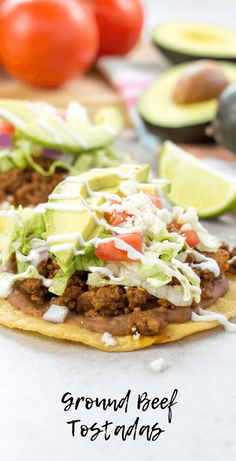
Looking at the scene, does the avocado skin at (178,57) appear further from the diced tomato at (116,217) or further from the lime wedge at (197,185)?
the diced tomato at (116,217)

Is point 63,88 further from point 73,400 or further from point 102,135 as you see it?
point 73,400

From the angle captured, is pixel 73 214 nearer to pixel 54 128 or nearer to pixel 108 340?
pixel 108 340

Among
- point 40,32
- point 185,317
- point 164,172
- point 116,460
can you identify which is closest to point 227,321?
point 185,317

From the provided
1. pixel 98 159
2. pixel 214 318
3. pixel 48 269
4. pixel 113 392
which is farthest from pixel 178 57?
pixel 113 392

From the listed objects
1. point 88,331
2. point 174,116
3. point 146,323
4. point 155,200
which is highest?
point 155,200

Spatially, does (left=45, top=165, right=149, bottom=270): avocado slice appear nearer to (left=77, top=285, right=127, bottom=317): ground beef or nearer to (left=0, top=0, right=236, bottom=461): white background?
(left=77, top=285, right=127, bottom=317): ground beef

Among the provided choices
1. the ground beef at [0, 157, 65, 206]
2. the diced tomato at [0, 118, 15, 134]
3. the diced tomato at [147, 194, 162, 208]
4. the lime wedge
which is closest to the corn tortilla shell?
the diced tomato at [147, 194, 162, 208]

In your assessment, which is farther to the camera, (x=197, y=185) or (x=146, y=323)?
(x=197, y=185)
